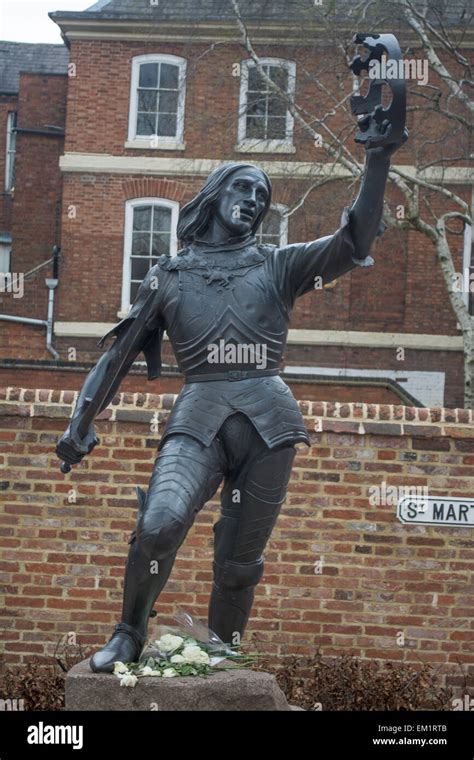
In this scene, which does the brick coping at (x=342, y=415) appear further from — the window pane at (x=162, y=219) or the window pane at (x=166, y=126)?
the window pane at (x=166, y=126)

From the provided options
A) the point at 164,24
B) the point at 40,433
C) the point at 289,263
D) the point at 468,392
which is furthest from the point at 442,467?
the point at 164,24

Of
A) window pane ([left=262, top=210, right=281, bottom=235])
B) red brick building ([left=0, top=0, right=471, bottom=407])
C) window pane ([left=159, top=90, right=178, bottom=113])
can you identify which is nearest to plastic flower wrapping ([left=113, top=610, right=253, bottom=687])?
window pane ([left=262, top=210, right=281, bottom=235])

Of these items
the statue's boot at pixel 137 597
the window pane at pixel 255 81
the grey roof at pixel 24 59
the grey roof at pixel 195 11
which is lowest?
the statue's boot at pixel 137 597

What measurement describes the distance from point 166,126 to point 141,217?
1763 millimetres

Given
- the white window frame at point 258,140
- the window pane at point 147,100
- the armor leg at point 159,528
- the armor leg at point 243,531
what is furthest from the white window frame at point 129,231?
the armor leg at point 159,528

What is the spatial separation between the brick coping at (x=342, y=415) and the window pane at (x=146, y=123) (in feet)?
51.3

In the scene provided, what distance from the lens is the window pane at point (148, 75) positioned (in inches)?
952

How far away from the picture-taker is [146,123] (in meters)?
24.2

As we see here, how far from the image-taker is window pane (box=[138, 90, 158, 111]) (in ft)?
79.3

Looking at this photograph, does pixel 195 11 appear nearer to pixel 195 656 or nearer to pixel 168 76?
pixel 168 76

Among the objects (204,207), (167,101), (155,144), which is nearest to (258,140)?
(155,144)

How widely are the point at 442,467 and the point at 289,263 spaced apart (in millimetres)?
4152
